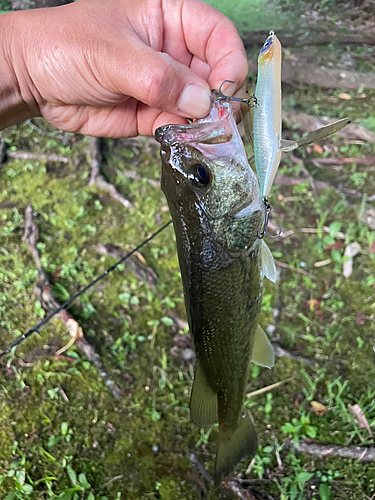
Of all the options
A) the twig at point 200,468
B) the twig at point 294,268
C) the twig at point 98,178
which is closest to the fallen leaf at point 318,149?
the twig at point 294,268

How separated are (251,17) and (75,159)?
220cm

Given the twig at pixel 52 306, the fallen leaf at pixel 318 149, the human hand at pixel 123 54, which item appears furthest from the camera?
the fallen leaf at pixel 318 149

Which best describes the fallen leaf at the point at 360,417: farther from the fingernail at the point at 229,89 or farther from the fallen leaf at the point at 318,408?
the fingernail at the point at 229,89

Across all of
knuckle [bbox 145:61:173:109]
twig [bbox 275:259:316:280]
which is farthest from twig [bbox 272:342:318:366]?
knuckle [bbox 145:61:173:109]

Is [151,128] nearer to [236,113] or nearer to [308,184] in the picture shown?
[236,113]

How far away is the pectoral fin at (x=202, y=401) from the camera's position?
1525 millimetres

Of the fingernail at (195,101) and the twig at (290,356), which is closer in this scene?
the fingernail at (195,101)

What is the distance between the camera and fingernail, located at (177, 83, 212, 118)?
4.27 feet

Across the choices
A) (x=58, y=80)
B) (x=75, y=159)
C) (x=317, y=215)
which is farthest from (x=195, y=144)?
(x=75, y=159)

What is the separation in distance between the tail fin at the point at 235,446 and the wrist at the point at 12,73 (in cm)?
204

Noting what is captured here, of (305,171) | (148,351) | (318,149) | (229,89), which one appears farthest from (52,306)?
(318,149)

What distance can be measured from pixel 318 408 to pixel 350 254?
1.29 metres

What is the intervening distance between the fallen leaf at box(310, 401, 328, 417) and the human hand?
78.2 inches

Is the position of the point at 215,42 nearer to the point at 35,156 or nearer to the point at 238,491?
the point at 238,491
